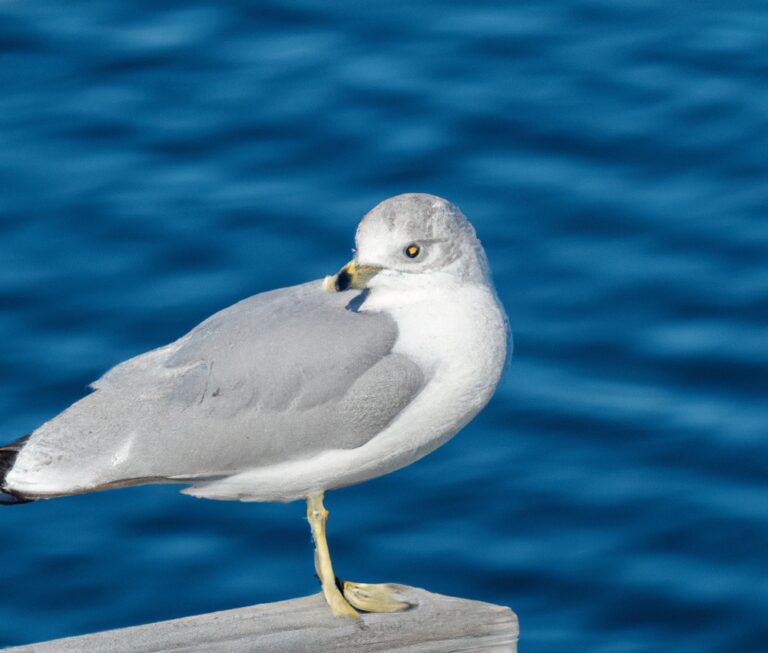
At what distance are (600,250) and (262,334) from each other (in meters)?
4.96

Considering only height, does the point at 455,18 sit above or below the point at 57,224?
above

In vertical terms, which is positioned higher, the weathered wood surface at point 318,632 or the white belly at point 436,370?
the white belly at point 436,370

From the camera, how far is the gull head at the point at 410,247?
18.0 feet

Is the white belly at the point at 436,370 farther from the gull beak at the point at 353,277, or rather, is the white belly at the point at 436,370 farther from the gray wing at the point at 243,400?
the gull beak at the point at 353,277

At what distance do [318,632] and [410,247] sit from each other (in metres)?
1.21

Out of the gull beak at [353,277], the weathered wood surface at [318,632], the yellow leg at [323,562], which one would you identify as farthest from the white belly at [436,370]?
the weathered wood surface at [318,632]

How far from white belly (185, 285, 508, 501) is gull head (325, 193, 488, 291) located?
71 mm

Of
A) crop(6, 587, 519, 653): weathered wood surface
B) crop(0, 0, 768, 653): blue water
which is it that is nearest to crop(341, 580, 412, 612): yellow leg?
crop(6, 587, 519, 653): weathered wood surface

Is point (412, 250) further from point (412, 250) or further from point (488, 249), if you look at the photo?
point (488, 249)

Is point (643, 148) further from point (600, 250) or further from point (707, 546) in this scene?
point (707, 546)

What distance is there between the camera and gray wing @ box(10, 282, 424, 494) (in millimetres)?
5641

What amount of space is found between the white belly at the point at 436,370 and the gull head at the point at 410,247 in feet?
0.23

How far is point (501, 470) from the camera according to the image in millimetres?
9398

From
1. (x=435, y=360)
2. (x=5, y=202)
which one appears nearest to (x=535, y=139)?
(x=5, y=202)
